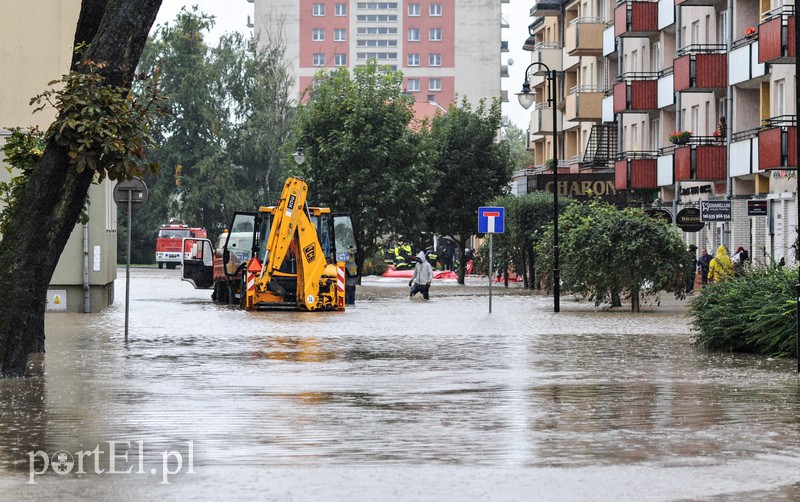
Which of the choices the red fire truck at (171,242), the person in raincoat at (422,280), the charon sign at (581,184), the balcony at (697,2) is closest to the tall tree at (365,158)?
the charon sign at (581,184)

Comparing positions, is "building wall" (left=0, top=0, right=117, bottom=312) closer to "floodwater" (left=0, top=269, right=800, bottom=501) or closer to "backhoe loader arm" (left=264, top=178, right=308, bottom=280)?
"backhoe loader arm" (left=264, top=178, right=308, bottom=280)

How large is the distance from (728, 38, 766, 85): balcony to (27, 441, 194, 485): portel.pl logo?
41.0m

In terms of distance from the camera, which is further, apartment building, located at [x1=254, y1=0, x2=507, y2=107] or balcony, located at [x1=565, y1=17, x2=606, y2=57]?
apartment building, located at [x1=254, y1=0, x2=507, y2=107]

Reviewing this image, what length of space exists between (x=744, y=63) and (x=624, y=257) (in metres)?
15.7

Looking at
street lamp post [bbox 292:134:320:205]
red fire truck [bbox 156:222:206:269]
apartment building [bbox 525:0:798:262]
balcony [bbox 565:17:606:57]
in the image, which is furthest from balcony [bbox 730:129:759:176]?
red fire truck [bbox 156:222:206:269]

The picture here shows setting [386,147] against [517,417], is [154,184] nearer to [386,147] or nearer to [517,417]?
[386,147]

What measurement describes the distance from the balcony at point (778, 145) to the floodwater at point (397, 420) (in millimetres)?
19296

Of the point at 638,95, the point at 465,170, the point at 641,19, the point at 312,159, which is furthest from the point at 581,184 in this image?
the point at 465,170

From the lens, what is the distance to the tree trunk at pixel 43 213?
1750 centimetres

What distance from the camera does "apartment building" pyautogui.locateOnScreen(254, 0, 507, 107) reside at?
6767 inches

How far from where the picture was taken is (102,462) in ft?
35.5

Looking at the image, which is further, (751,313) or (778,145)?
(778,145)

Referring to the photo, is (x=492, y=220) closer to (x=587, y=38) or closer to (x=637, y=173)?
(x=637, y=173)

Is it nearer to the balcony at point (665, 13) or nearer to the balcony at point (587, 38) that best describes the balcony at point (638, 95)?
the balcony at point (665, 13)
